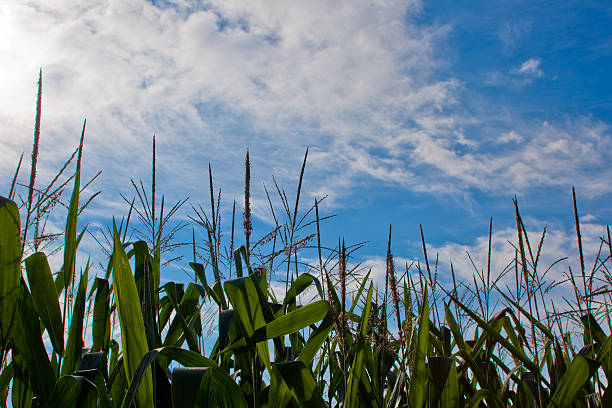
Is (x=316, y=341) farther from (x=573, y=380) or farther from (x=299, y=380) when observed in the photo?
(x=573, y=380)

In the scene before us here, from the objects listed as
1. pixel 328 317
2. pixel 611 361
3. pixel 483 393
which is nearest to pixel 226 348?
pixel 328 317

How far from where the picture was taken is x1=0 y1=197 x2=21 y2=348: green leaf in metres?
1.16

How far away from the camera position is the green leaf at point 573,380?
53.5 inches

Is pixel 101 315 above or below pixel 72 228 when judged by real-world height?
below

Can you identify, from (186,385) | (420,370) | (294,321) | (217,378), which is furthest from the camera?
(420,370)

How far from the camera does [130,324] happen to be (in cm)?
116

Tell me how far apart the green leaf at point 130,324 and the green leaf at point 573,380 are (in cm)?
122

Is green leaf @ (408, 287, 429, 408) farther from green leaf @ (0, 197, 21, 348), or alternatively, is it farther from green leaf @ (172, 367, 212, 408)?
green leaf @ (0, 197, 21, 348)

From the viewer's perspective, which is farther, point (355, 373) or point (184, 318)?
point (184, 318)

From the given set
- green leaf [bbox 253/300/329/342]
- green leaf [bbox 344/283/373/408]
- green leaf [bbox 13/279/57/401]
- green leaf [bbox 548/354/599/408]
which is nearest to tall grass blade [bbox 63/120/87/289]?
green leaf [bbox 13/279/57/401]

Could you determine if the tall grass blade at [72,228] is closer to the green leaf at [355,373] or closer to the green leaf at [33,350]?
the green leaf at [33,350]

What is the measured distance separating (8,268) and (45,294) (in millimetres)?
169

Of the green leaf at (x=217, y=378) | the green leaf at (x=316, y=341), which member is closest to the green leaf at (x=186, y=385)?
the green leaf at (x=217, y=378)

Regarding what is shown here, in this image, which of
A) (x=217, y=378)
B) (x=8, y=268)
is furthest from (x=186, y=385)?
(x=8, y=268)
